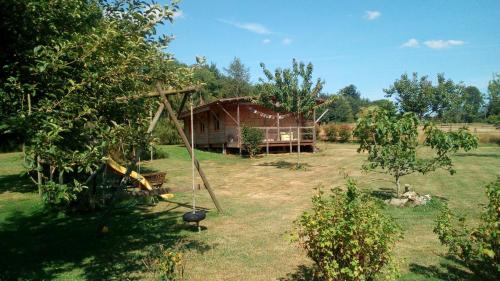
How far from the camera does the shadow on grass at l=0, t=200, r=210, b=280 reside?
6.44 metres

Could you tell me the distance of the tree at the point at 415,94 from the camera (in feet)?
101

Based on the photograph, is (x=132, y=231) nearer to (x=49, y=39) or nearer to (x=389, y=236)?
(x=49, y=39)

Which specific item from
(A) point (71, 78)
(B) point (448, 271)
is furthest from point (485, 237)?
(A) point (71, 78)

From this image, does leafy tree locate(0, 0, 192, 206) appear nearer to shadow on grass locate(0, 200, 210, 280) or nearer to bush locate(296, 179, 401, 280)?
shadow on grass locate(0, 200, 210, 280)

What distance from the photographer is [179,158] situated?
82.4 ft

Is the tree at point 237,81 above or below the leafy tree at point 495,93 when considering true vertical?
above

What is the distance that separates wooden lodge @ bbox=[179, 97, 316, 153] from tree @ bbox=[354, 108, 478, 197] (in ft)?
49.7

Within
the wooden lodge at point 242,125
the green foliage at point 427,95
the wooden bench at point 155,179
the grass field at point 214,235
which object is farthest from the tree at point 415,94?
the wooden bench at point 155,179

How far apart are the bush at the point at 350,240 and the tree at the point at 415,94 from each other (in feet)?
93.9

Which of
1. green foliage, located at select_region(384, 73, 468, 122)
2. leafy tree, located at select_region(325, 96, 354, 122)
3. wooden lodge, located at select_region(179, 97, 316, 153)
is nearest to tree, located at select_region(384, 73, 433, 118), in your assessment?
green foliage, located at select_region(384, 73, 468, 122)

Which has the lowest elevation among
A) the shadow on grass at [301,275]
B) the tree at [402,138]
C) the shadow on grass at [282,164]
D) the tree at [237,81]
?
the shadow on grass at [301,275]

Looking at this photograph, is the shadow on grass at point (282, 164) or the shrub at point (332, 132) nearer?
the shadow on grass at point (282, 164)

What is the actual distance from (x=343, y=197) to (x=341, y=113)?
85530mm

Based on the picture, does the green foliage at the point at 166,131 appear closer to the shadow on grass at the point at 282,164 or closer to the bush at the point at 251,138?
the bush at the point at 251,138
